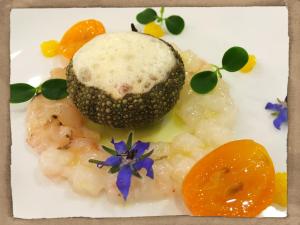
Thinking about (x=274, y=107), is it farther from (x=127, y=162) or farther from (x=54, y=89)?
(x=54, y=89)

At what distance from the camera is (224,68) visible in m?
1.74

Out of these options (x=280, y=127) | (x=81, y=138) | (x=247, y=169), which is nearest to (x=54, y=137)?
(x=81, y=138)

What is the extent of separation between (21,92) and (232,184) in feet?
2.83

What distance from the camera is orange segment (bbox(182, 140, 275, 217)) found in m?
1.36

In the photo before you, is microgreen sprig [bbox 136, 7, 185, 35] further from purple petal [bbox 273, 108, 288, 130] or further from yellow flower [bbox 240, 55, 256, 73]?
purple petal [bbox 273, 108, 288, 130]

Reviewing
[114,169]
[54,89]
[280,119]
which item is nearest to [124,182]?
[114,169]

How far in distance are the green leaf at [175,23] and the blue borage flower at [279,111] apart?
51 cm

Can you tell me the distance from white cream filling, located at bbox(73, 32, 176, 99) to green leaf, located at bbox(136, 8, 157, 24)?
1.05ft

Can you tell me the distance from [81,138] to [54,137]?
96 mm

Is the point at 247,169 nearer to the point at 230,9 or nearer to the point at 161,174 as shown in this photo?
the point at 161,174

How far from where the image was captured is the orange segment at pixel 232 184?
136 cm

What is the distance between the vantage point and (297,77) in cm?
110

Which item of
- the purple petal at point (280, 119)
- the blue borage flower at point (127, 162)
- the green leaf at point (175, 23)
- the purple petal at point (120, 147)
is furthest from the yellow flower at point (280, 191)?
the green leaf at point (175, 23)

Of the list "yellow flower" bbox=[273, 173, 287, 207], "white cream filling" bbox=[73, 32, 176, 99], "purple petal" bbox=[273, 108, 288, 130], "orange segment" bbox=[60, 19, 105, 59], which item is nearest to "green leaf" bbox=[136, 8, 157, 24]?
"orange segment" bbox=[60, 19, 105, 59]
